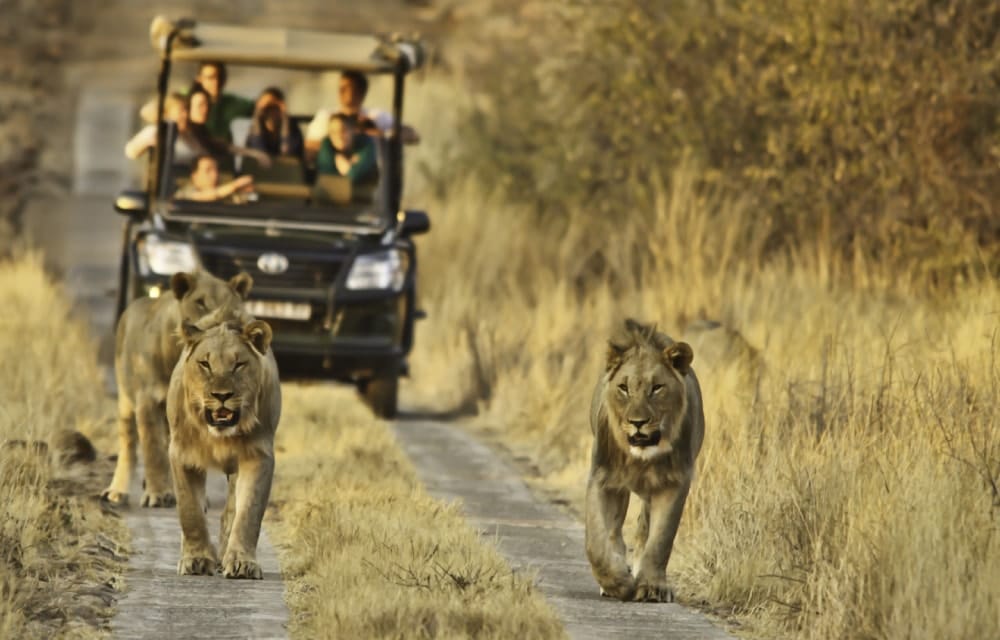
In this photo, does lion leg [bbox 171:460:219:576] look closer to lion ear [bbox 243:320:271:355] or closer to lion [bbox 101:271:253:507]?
lion ear [bbox 243:320:271:355]

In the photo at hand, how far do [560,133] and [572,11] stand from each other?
137 centimetres

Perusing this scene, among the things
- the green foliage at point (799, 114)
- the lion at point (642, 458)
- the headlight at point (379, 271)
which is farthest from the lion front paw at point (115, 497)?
the green foliage at point (799, 114)

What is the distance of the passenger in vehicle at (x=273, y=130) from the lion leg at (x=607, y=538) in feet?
23.2

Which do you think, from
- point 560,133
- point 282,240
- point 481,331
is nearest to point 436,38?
point 560,133

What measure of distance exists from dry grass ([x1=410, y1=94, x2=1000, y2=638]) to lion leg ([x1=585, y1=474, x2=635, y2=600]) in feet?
Answer: 1.22

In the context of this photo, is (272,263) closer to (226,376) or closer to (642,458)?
(226,376)

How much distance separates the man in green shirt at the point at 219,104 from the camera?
605 inches

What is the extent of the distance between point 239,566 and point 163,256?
19.1ft

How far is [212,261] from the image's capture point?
14.7 metres

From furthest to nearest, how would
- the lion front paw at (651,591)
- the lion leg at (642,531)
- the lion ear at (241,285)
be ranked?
the lion ear at (241,285), the lion leg at (642,531), the lion front paw at (651,591)

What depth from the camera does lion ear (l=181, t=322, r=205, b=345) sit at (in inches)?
361

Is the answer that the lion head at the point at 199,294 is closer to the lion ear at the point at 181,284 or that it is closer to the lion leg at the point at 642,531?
the lion ear at the point at 181,284

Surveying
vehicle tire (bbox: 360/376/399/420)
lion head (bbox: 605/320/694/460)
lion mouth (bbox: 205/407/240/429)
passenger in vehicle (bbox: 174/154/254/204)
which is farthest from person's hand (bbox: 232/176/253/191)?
lion head (bbox: 605/320/694/460)

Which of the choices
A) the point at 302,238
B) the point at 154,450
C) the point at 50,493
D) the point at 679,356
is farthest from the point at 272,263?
the point at 679,356
